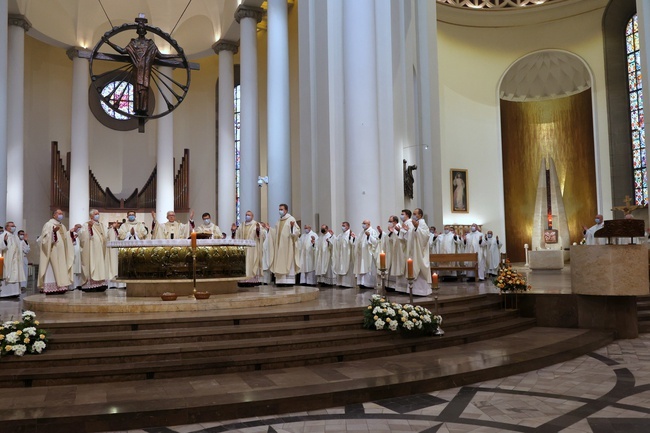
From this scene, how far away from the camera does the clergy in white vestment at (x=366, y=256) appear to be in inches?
456

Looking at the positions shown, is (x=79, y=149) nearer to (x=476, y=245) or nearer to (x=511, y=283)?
(x=476, y=245)

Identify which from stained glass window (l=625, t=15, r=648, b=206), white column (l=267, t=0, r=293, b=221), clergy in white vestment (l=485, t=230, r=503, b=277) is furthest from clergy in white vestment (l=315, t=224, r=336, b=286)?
stained glass window (l=625, t=15, r=648, b=206)

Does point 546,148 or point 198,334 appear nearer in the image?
point 198,334

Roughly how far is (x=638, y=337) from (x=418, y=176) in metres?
10.9

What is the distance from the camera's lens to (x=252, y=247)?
472 inches

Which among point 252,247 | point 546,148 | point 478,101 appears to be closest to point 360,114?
point 252,247

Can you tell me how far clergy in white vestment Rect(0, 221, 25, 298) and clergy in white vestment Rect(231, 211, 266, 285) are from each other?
14.8 feet

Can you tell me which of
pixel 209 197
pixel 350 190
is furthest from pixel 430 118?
pixel 209 197

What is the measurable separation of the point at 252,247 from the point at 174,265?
3.11 meters

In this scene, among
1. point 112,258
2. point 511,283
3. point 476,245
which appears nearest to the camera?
point 511,283

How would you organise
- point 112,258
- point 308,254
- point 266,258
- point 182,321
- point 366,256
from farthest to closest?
point 308,254, point 266,258, point 112,258, point 366,256, point 182,321

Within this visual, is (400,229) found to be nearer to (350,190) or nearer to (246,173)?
(350,190)

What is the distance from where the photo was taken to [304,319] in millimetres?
7191

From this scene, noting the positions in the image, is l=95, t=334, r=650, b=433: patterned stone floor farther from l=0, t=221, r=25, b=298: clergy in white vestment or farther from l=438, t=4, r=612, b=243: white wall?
l=438, t=4, r=612, b=243: white wall
